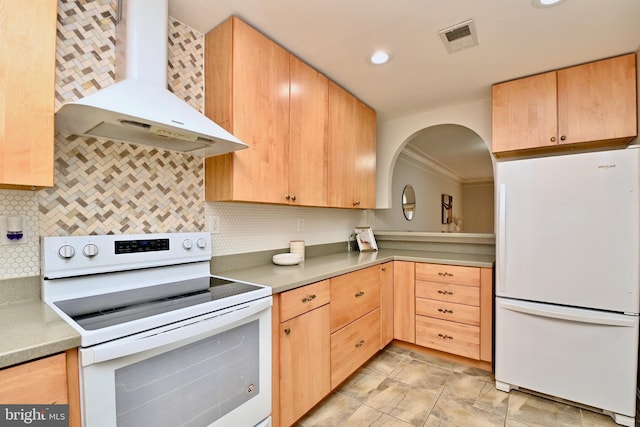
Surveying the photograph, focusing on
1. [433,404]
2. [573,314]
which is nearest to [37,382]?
[433,404]

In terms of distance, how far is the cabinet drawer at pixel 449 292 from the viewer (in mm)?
2359

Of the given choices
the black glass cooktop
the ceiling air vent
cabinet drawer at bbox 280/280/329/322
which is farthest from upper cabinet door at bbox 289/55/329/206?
the ceiling air vent

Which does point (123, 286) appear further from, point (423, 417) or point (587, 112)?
point (587, 112)

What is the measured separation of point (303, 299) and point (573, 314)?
169cm

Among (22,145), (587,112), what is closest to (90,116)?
(22,145)

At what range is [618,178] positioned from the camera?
68.2 inches

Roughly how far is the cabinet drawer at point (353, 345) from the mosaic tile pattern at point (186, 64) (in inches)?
69.3

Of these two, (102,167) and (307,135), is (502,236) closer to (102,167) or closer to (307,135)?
(307,135)

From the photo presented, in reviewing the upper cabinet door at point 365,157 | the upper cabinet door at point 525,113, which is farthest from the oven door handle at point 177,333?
the upper cabinet door at point 525,113

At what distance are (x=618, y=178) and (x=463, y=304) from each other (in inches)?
51.2

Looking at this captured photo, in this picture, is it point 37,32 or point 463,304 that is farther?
point 463,304

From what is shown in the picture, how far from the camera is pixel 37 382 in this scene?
82 centimetres

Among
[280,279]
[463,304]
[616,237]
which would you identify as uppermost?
[616,237]
